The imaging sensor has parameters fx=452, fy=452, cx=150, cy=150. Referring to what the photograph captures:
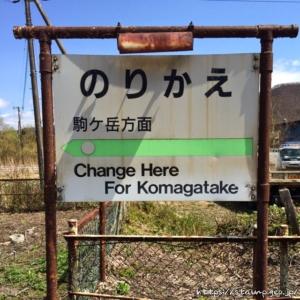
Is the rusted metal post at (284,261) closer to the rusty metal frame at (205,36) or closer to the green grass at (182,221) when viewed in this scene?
the rusty metal frame at (205,36)

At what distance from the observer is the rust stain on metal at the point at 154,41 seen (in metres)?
2.89

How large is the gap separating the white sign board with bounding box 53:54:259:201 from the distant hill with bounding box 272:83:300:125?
46.4 meters

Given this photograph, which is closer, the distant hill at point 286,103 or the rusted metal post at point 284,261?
the rusted metal post at point 284,261

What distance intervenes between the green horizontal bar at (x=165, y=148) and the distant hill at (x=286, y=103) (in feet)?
152

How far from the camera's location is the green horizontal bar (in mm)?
3029

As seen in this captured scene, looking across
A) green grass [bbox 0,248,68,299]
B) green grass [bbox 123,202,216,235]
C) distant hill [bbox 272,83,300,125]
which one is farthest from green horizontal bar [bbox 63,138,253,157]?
distant hill [bbox 272,83,300,125]

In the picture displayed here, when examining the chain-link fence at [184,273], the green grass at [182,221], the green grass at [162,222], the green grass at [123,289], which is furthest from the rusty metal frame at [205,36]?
the green grass at [162,222]

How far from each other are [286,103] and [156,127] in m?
56.1

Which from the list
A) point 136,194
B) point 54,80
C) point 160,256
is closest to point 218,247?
point 160,256

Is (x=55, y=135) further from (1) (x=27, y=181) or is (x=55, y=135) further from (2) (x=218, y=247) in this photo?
(1) (x=27, y=181)

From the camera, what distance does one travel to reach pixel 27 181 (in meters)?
12.6

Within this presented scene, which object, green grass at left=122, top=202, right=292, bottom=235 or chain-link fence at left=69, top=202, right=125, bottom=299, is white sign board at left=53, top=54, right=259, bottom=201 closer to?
chain-link fence at left=69, top=202, right=125, bottom=299

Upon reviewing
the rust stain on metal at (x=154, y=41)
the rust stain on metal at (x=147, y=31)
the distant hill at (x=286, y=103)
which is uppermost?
the distant hill at (x=286, y=103)

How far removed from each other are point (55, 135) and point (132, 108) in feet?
1.81
